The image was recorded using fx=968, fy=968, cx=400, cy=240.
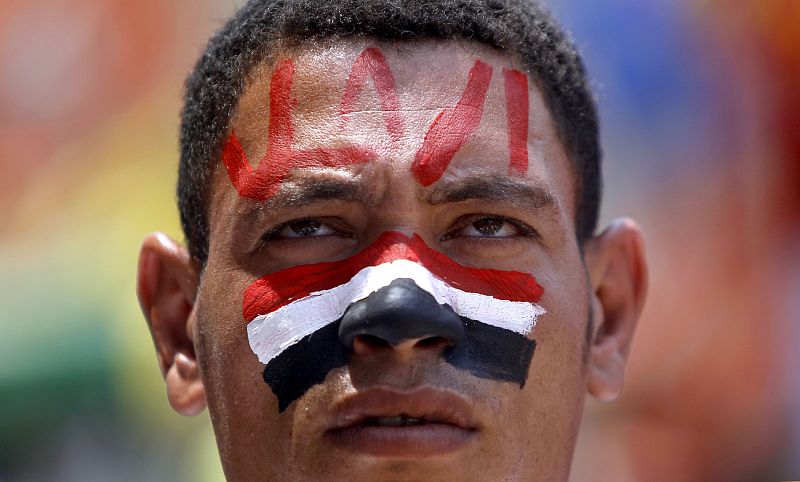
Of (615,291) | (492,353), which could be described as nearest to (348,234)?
(492,353)

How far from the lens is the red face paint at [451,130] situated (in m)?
2.45

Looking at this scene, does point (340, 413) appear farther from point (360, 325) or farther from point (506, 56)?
point (506, 56)

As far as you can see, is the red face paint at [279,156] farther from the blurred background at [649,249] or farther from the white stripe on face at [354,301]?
the blurred background at [649,249]

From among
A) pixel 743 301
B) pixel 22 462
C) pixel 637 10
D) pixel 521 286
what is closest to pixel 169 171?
pixel 22 462

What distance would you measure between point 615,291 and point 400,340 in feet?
3.51

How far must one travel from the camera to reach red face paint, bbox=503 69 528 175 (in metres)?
2.58

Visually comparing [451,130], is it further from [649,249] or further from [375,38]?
[649,249]

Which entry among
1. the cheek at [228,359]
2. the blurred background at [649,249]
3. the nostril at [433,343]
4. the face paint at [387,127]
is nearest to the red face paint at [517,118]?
the face paint at [387,127]

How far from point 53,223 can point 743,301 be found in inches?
166

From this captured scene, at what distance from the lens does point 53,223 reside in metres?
6.07

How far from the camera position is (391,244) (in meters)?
2.39

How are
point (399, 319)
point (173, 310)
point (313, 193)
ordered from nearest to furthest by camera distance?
1. point (399, 319)
2. point (313, 193)
3. point (173, 310)

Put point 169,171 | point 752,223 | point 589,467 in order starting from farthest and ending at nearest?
point 169,171 → point 752,223 → point 589,467

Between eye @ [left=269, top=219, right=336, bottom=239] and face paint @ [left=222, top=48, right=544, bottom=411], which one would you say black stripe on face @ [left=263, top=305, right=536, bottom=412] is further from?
eye @ [left=269, top=219, right=336, bottom=239]
